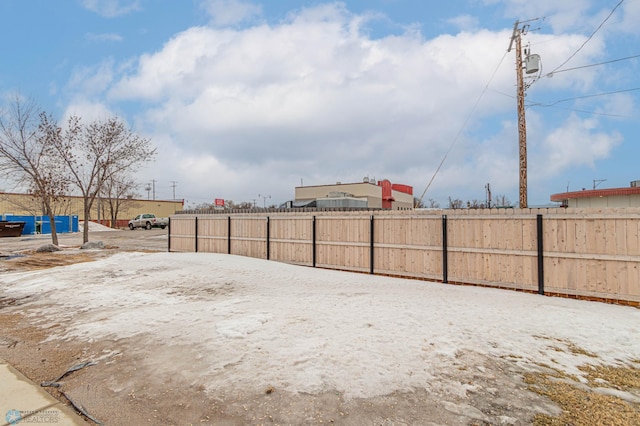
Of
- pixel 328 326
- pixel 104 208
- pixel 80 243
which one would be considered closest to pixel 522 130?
pixel 328 326

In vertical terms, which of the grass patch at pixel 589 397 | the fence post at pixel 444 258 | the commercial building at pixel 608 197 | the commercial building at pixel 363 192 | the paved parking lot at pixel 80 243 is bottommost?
the grass patch at pixel 589 397

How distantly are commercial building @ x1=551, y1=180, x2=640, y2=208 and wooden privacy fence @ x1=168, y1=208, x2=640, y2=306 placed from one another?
A: 12.7 meters

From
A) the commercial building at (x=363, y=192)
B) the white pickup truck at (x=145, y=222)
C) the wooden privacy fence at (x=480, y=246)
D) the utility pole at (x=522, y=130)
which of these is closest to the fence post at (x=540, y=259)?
the wooden privacy fence at (x=480, y=246)

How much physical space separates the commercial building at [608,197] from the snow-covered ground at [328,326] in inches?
597

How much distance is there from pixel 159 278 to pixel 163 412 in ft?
22.2

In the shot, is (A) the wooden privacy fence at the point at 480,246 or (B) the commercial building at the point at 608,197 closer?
(A) the wooden privacy fence at the point at 480,246

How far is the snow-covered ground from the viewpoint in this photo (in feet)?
11.7

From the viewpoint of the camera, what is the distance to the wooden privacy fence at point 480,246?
6.70 m

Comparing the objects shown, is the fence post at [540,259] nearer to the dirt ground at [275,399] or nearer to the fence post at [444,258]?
the fence post at [444,258]

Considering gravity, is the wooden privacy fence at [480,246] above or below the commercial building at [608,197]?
below

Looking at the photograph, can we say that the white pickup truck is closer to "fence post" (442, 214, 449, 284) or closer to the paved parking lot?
the paved parking lot

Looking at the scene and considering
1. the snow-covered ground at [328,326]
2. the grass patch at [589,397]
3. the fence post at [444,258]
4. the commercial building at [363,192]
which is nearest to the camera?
the grass patch at [589,397]

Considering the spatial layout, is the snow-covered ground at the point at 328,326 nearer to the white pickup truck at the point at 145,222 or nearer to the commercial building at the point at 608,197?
the commercial building at the point at 608,197

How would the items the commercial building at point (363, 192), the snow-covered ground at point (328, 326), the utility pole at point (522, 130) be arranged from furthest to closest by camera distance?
1. the commercial building at point (363, 192)
2. the utility pole at point (522, 130)
3. the snow-covered ground at point (328, 326)
